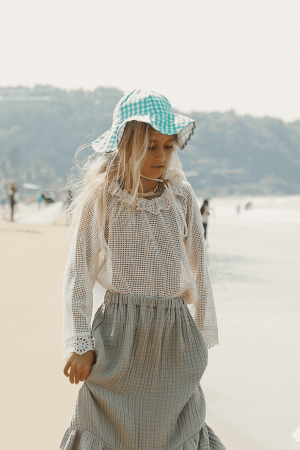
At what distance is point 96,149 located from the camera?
6.18 ft

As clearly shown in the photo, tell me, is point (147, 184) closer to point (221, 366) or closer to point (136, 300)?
point (136, 300)

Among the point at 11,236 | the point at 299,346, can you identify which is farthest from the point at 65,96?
the point at 299,346

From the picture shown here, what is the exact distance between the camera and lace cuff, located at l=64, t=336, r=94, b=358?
5.83 feet

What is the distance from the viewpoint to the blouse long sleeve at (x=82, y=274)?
72.2 inches

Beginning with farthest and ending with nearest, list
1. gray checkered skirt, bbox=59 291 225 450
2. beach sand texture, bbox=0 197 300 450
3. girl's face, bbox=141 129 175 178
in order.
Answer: beach sand texture, bbox=0 197 300 450 < girl's face, bbox=141 129 175 178 < gray checkered skirt, bbox=59 291 225 450

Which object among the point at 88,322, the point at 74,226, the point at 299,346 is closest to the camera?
the point at 88,322

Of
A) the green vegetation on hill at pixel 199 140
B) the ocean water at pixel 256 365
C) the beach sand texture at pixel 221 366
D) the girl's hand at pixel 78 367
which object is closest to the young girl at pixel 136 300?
the girl's hand at pixel 78 367

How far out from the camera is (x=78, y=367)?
1749mm

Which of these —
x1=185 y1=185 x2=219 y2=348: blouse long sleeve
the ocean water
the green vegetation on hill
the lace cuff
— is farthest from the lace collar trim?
the green vegetation on hill

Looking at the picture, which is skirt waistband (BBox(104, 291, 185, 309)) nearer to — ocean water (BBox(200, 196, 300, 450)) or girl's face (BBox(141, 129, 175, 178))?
girl's face (BBox(141, 129, 175, 178))

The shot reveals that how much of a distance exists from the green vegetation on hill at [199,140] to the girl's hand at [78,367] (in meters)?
112

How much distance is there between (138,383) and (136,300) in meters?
0.27

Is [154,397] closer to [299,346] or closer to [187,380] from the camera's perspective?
[187,380]

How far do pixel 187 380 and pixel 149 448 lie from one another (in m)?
0.25
